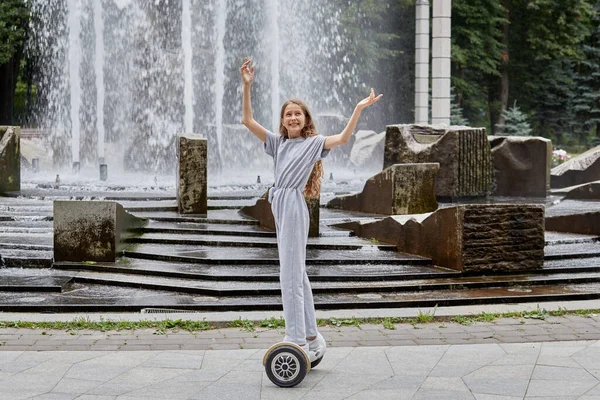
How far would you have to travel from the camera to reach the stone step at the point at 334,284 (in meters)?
10.1

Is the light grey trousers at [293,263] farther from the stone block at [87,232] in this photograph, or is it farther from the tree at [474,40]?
the tree at [474,40]

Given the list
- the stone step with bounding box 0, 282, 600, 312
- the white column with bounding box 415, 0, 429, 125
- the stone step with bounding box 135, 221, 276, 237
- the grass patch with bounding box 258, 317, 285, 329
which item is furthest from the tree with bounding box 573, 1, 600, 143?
Result: the grass patch with bounding box 258, 317, 285, 329

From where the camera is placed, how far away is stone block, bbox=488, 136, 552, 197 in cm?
2048

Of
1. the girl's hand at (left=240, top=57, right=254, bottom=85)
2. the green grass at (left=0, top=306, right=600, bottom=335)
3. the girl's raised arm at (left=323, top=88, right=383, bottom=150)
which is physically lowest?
the green grass at (left=0, top=306, right=600, bottom=335)

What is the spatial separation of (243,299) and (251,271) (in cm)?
114

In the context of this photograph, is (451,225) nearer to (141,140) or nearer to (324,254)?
(324,254)

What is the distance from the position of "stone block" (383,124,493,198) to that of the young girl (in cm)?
1223

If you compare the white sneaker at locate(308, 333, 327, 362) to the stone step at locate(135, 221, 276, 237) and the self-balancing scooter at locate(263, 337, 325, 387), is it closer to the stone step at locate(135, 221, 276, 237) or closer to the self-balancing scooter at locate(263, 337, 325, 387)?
the self-balancing scooter at locate(263, 337, 325, 387)

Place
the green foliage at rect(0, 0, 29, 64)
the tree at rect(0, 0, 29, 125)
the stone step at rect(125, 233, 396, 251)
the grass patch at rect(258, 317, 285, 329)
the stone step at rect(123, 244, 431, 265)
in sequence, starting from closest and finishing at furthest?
the grass patch at rect(258, 317, 285, 329) < the stone step at rect(123, 244, 431, 265) < the stone step at rect(125, 233, 396, 251) < the green foliage at rect(0, 0, 29, 64) < the tree at rect(0, 0, 29, 125)

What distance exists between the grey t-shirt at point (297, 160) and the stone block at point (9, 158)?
40.7 ft

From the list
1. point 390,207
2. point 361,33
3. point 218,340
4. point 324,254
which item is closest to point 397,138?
point 390,207

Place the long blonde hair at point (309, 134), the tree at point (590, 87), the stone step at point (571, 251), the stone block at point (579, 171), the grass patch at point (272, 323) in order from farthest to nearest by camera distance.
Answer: the tree at point (590, 87) → the stone block at point (579, 171) → the stone step at point (571, 251) → the grass patch at point (272, 323) → the long blonde hair at point (309, 134)

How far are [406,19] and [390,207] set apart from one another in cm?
3606

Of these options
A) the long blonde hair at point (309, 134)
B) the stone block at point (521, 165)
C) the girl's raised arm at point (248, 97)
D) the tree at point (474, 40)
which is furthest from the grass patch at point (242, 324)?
the tree at point (474, 40)
